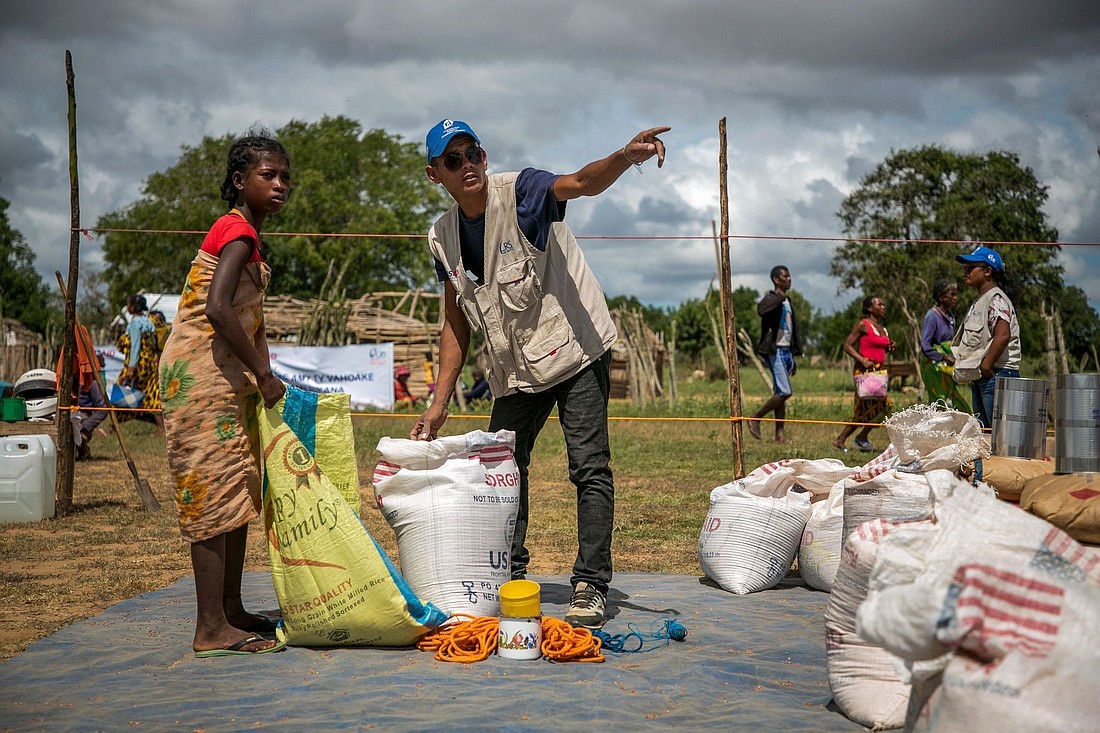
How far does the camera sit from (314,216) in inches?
1706

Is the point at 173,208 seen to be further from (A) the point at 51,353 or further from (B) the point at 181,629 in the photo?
(B) the point at 181,629

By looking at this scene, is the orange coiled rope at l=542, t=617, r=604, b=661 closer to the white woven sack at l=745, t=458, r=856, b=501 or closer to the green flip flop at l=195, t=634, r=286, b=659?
the green flip flop at l=195, t=634, r=286, b=659

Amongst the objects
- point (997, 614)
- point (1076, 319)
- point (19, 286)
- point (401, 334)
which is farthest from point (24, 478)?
point (19, 286)

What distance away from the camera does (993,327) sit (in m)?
6.50

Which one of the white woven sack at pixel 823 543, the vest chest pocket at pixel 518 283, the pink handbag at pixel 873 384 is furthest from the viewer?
the pink handbag at pixel 873 384

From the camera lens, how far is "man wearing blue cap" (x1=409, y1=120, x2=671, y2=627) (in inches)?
150

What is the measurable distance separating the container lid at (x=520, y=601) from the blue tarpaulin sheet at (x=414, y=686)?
0.15m

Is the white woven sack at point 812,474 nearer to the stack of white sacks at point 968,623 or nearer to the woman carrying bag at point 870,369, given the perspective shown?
the stack of white sacks at point 968,623

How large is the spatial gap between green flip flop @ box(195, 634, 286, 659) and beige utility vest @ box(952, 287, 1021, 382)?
4856 millimetres

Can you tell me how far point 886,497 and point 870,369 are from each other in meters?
6.91

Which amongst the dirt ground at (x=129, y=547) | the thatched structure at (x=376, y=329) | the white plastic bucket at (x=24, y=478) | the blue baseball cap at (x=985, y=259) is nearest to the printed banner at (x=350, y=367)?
the thatched structure at (x=376, y=329)

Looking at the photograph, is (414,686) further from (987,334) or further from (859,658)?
(987,334)

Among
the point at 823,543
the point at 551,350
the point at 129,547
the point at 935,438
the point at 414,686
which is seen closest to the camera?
the point at 414,686

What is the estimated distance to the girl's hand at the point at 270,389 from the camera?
3.49 m
